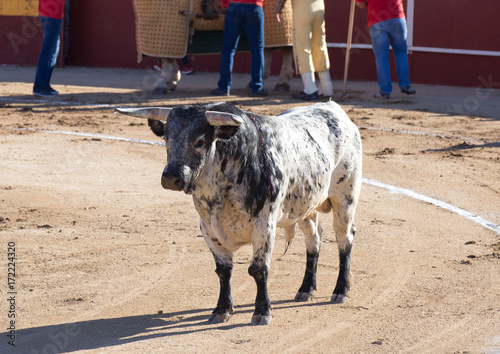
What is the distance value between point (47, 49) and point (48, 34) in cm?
25

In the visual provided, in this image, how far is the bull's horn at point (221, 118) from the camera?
3.51 metres

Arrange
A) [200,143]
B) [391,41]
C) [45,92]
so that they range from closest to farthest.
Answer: [200,143] < [391,41] < [45,92]

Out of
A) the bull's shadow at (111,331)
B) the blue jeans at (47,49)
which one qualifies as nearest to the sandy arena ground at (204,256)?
the bull's shadow at (111,331)

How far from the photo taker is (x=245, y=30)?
35.3 feet

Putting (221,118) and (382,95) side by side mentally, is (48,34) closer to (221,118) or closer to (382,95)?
(382,95)

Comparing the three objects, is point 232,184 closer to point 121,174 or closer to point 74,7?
point 121,174

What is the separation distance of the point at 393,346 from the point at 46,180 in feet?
13.4

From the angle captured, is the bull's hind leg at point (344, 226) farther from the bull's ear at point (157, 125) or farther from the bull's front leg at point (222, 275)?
the bull's ear at point (157, 125)

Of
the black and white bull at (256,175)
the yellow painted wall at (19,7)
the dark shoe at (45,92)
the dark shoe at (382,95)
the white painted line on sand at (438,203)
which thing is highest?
the yellow painted wall at (19,7)

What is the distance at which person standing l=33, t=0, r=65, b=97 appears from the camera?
10430mm

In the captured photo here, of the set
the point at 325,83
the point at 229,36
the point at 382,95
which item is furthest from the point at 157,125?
the point at 382,95

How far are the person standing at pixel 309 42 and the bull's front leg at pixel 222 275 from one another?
23.1 feet

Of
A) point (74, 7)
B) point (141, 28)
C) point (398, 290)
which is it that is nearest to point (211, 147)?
point (398, 290)

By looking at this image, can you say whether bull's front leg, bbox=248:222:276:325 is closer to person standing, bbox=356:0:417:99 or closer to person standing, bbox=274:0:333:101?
person standing, bbox=274:0:333:101
